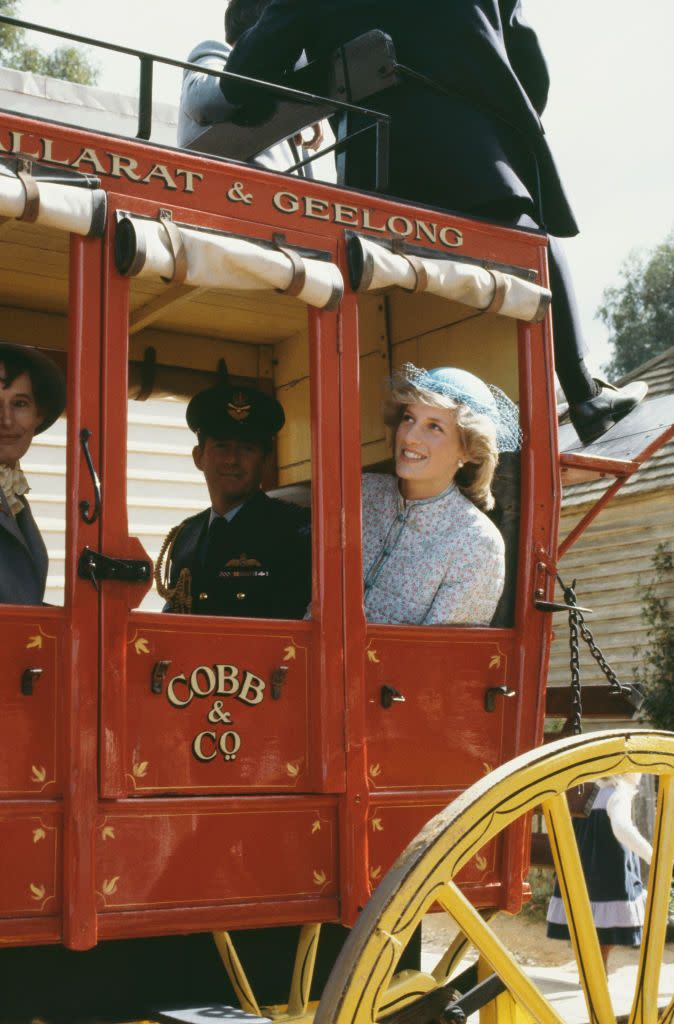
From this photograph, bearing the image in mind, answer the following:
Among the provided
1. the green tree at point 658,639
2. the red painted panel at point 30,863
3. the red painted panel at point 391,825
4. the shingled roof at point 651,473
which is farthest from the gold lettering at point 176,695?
the green tree at point 658,639

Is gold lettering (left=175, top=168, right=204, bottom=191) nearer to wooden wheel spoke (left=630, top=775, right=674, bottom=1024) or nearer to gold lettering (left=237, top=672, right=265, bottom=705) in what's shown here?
gold lettering (left=237, top=672, right=265, bottom=705)

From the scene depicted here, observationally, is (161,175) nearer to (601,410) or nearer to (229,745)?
(229,745)

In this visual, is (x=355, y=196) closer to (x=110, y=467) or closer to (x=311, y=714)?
(x=110, y=467)

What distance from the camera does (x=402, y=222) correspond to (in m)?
3.68

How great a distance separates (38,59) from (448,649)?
74.2ft

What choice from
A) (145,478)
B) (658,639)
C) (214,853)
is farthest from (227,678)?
(658,639)

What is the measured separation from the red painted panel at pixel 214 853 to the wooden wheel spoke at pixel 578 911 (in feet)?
2.56

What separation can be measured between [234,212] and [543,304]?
1.01 metres

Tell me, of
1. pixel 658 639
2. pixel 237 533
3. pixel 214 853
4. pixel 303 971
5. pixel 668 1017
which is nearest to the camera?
pixel 668 1017

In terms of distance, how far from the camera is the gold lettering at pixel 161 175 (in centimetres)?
324

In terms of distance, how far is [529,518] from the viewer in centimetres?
382

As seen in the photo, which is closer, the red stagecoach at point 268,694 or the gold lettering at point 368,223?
the red stagecoach at point 268,694

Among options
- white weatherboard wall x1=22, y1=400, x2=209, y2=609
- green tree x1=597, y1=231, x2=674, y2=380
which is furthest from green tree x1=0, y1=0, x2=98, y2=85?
white weatherboard wall x1=22, y1=400, x2=209, y2=609

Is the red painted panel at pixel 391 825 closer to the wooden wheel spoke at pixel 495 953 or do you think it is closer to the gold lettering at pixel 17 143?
the wooden wheel spoke at pixel 495 953
